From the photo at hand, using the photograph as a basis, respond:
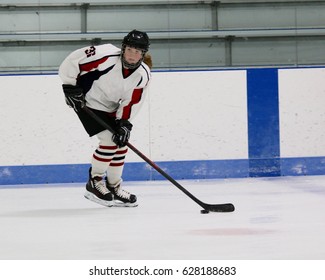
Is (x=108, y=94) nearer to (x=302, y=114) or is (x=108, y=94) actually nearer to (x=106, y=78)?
(x=106, y=78)

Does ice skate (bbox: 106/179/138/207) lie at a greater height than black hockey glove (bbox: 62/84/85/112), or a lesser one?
lesser

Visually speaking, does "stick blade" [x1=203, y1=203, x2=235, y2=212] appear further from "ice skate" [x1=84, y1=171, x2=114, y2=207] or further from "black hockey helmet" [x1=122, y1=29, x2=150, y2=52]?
"black hockey helmet" [x1=122, y1=29, x2=150, y2=52]

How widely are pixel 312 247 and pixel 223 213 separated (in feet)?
3.64

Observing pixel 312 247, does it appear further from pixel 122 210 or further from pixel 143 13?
pixel 143 13

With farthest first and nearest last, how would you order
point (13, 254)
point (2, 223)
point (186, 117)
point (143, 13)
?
1. point (143, 13)
2. point (186, 117)
3. point (2, 223)
4. point (13, 254)

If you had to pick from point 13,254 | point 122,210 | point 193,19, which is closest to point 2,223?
point 122,210

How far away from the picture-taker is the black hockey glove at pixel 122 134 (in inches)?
161

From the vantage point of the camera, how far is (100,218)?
3777mm

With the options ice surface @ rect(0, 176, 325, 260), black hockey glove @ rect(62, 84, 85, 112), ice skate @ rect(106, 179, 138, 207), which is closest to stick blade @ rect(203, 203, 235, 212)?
ice surface @ rect(0, 176, 325, 260)

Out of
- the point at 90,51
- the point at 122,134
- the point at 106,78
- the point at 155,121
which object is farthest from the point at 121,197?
the point at 155,121

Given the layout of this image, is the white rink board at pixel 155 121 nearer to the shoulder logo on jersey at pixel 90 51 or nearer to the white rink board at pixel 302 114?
the white rink board at pixel 302 114

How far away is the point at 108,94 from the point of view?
4.17 metres

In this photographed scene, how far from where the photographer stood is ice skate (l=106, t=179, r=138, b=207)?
14.0 ft

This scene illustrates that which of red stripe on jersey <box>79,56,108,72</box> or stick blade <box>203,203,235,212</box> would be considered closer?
stick blade <box>203,203,235,212</box>
